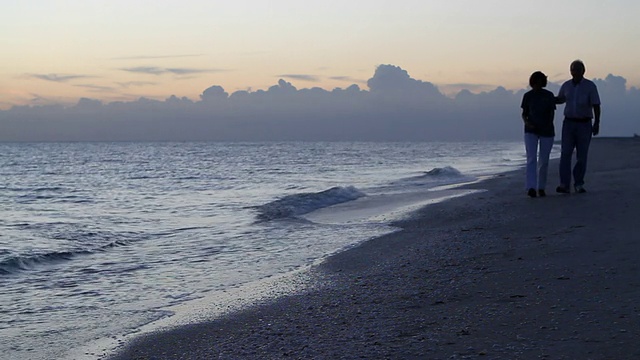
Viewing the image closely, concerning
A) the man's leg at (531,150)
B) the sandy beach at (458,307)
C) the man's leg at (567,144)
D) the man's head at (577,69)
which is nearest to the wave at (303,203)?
the man's leg at (531,150)

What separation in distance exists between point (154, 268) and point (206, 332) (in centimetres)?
301

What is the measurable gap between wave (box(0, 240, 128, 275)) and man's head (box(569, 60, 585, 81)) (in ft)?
23.6

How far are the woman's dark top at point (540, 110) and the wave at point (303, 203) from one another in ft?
14.6

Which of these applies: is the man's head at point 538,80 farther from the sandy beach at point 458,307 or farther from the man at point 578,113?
the sandy beach at point 458,307

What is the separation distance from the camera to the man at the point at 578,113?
1013cm

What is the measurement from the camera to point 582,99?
33.3ft

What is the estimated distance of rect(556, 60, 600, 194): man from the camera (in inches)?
399

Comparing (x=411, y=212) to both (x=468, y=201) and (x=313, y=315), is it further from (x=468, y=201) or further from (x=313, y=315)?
(x=313, y=315)

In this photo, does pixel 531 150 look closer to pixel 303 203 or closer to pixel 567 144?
pixel 567 144

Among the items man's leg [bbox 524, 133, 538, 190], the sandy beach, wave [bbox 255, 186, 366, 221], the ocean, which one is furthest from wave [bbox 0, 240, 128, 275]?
man's leg [bbox 524, 133, 538, 190]

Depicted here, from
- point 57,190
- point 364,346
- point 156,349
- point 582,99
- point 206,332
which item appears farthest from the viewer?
point 57,190

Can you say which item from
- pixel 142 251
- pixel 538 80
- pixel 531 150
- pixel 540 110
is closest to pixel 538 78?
pixel 538 80

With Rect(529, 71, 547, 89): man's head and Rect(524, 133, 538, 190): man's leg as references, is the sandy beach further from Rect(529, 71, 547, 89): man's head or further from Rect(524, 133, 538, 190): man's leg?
Rect(529, 71, 547, 89): man's head

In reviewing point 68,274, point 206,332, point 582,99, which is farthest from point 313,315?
point 582,99
